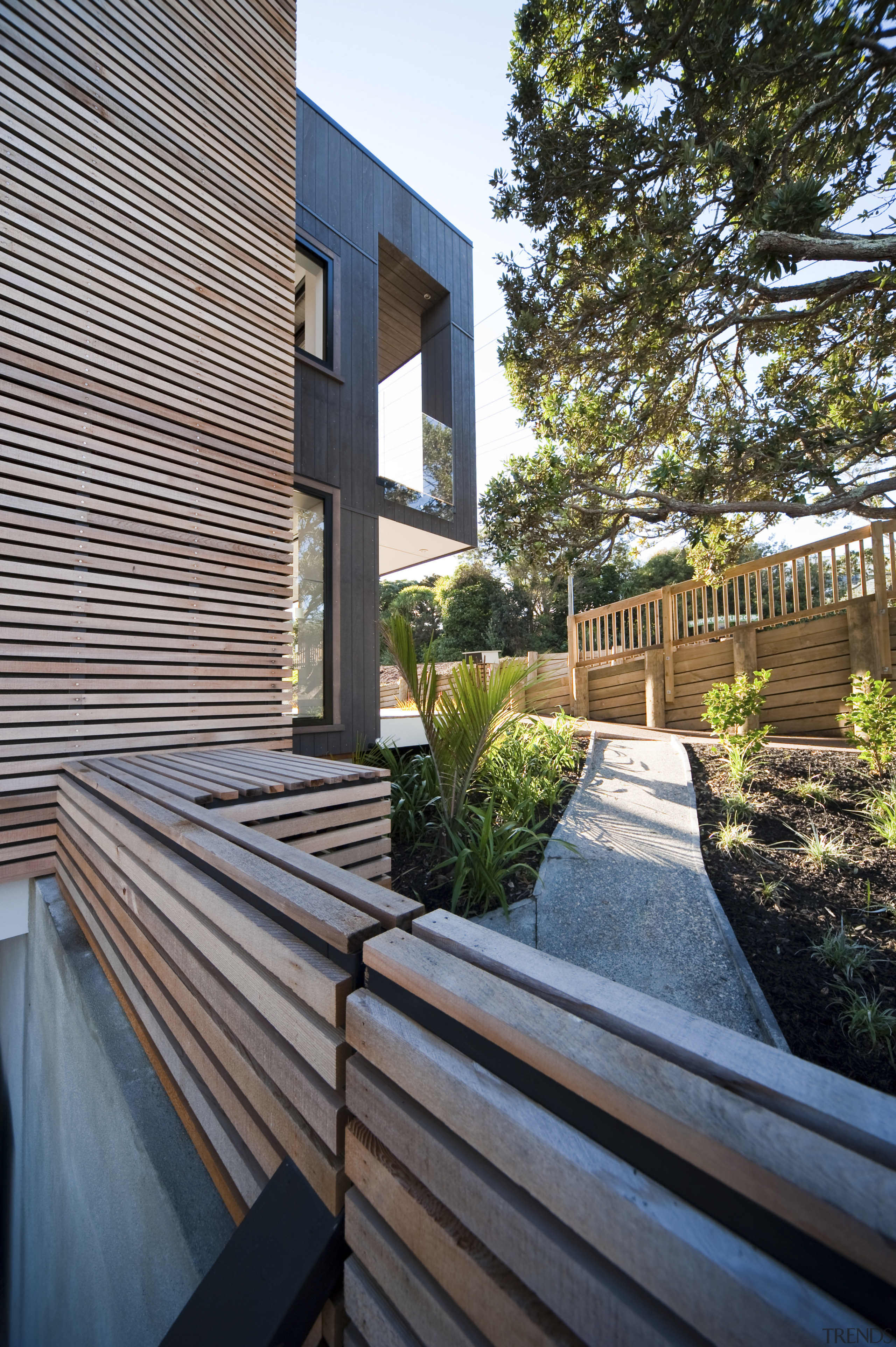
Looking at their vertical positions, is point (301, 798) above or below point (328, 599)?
below

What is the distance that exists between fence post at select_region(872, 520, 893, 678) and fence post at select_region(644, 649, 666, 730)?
2339 millimetres

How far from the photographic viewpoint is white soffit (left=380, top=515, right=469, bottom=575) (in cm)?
653

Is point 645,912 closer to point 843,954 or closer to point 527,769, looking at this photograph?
point 843,954

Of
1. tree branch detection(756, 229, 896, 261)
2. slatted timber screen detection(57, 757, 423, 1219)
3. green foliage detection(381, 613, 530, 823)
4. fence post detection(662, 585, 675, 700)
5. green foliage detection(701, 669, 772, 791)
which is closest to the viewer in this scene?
slatted timber screen detection(57, 757, 423, 1219)

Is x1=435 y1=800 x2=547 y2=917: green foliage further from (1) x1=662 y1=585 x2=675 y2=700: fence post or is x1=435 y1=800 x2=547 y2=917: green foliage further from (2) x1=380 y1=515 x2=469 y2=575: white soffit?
(1) x1=662 y1=585 x2=675 y2=700: fence post

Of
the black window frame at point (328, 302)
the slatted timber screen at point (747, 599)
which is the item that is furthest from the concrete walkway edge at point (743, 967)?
the black window frame at point (328, 302)

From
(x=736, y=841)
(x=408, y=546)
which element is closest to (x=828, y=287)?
(x=736, y=841)

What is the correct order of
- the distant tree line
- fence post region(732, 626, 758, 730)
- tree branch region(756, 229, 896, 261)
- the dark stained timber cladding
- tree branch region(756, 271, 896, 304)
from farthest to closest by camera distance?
the distant tree line < fence post region(732, 626, 758, 730) < the dark stained timber cladding < tree branch region(756, 271, 896, 304) < tree branch region(756, 229, 896, 261)

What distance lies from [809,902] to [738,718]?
7.24 ft

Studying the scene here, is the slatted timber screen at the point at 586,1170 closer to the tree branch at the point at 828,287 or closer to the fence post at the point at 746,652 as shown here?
the tree branch at the point at 828,287

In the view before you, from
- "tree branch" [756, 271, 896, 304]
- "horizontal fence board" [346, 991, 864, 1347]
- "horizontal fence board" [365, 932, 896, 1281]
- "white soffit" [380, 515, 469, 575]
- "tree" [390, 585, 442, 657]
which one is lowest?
"horizontal fence board" [346, 991, 864, 1347]

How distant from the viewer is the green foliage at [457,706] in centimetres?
324

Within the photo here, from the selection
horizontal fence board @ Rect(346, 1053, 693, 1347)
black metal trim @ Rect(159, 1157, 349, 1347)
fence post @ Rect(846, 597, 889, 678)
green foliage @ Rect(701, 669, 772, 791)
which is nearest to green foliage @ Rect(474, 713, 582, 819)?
green foliage @ Rect(701, 669, 772, 791)

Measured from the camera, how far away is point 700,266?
149 inches
